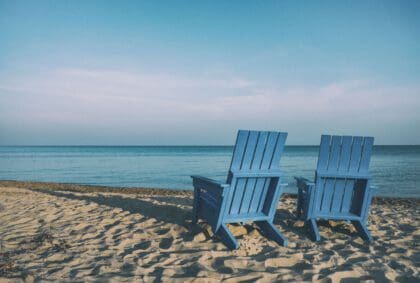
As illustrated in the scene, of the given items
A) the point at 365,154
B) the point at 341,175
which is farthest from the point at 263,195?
the point at 365,154

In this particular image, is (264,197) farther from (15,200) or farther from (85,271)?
(15,200)

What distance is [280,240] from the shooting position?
3.52 metres

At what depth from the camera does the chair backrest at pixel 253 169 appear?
11.3ft

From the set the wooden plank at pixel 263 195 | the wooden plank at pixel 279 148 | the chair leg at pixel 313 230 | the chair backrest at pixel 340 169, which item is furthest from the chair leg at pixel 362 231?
the wooden plank at pixel 279 148

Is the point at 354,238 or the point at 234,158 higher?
the point at 234,158

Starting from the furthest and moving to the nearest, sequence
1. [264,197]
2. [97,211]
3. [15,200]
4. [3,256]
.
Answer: [15,200] < [97,211] < [264,197] < [3,256]

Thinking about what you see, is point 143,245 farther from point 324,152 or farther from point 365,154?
point 365,154

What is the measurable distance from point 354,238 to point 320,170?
3.20ft

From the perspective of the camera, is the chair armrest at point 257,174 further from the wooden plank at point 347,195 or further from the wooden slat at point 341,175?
the wooden plank at point 347,195

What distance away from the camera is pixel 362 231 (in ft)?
12.7

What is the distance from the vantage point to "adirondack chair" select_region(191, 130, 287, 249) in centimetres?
344

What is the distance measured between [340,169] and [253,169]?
1.20 m

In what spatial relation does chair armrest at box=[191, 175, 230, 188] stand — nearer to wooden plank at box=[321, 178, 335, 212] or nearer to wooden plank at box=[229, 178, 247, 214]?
wooden plank at box=[229, 178, 247, 214]

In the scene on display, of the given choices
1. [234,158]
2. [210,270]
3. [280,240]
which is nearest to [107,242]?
[210,270]
